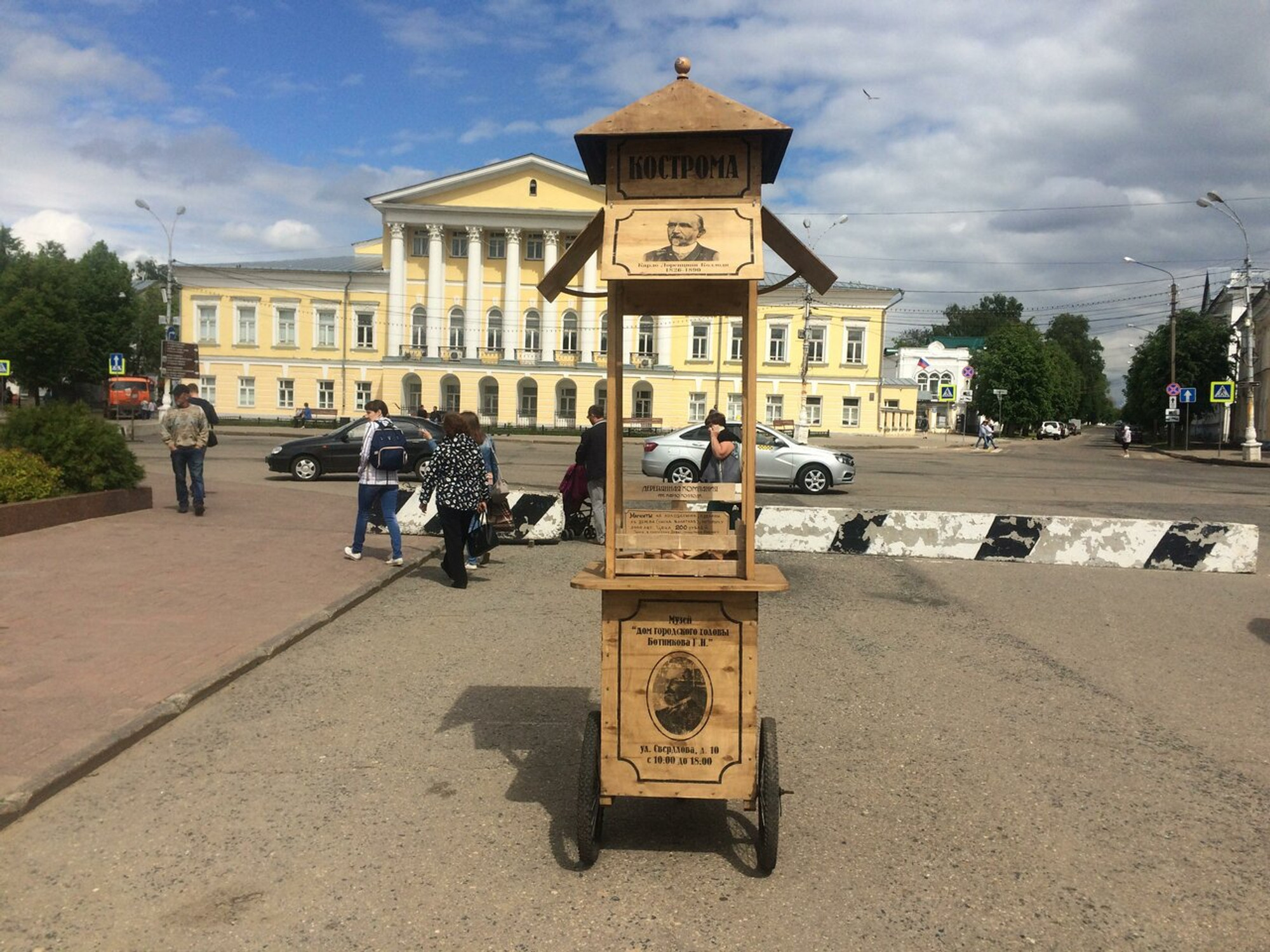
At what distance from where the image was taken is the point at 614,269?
409 cm

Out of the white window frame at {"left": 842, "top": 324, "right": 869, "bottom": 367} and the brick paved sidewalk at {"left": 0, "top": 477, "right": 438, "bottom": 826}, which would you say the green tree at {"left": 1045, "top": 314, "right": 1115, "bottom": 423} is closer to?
the white window frame at {"left": 842, "top": 324, "right": 869, "bottom": 367}

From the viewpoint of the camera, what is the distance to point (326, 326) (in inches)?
2586

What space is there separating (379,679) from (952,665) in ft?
12.9

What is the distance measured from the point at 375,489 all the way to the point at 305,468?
39.0ft

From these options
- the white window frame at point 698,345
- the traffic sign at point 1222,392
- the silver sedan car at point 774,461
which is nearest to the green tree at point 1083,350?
the white window frame at point 698,345

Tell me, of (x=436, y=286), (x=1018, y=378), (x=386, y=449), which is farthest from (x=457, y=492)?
(x=1018, y=378)

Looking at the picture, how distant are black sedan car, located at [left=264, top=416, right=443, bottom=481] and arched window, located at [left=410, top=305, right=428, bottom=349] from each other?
43469mm

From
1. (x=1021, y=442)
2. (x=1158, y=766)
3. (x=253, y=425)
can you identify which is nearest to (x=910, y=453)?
(x=1021, y=442)

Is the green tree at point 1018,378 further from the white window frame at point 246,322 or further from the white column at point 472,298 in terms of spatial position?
the white window frame at point 246,322

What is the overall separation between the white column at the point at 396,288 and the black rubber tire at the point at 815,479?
46285mm

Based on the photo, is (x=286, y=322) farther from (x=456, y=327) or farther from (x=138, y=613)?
(x=138, y=613)

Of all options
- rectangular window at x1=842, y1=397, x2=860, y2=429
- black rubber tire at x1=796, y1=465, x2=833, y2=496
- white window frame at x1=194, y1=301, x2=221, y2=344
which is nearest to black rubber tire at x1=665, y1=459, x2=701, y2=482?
black rubber tire at x1=796, y1=465, x2=833, y2=496

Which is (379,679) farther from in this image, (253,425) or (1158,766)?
(253,425)

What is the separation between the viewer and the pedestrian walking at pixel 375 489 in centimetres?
1080
